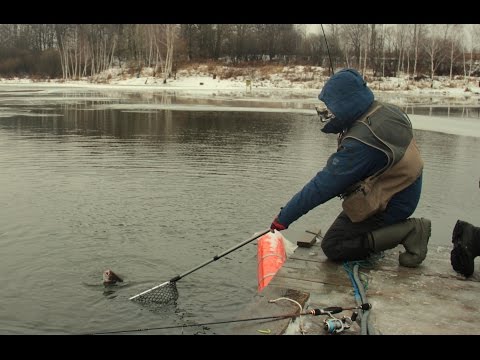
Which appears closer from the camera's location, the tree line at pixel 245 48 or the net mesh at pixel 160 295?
the net mesh at pixel 160 295

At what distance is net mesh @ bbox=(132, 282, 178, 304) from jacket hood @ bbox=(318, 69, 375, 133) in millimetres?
2352

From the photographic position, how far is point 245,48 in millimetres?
70438

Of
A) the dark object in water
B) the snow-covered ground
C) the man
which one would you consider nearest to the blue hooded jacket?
the man

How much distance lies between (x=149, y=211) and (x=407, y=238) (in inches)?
175

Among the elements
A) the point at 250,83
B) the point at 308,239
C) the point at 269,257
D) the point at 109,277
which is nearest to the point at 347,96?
the point at 308,239

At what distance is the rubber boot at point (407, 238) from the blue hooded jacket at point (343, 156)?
0.65 meters

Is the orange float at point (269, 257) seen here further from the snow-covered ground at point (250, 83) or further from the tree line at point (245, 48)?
the tree line at point (245, 48)

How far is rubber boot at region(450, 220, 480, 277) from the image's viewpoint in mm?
4609

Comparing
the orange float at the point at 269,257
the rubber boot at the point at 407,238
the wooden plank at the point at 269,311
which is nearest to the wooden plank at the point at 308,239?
the orange float at the point at 269,257

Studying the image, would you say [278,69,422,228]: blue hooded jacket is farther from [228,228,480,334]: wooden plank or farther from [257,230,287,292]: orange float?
[257,230,287,292]: orange float

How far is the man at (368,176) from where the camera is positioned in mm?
4430

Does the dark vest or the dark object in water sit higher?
the dark vest
